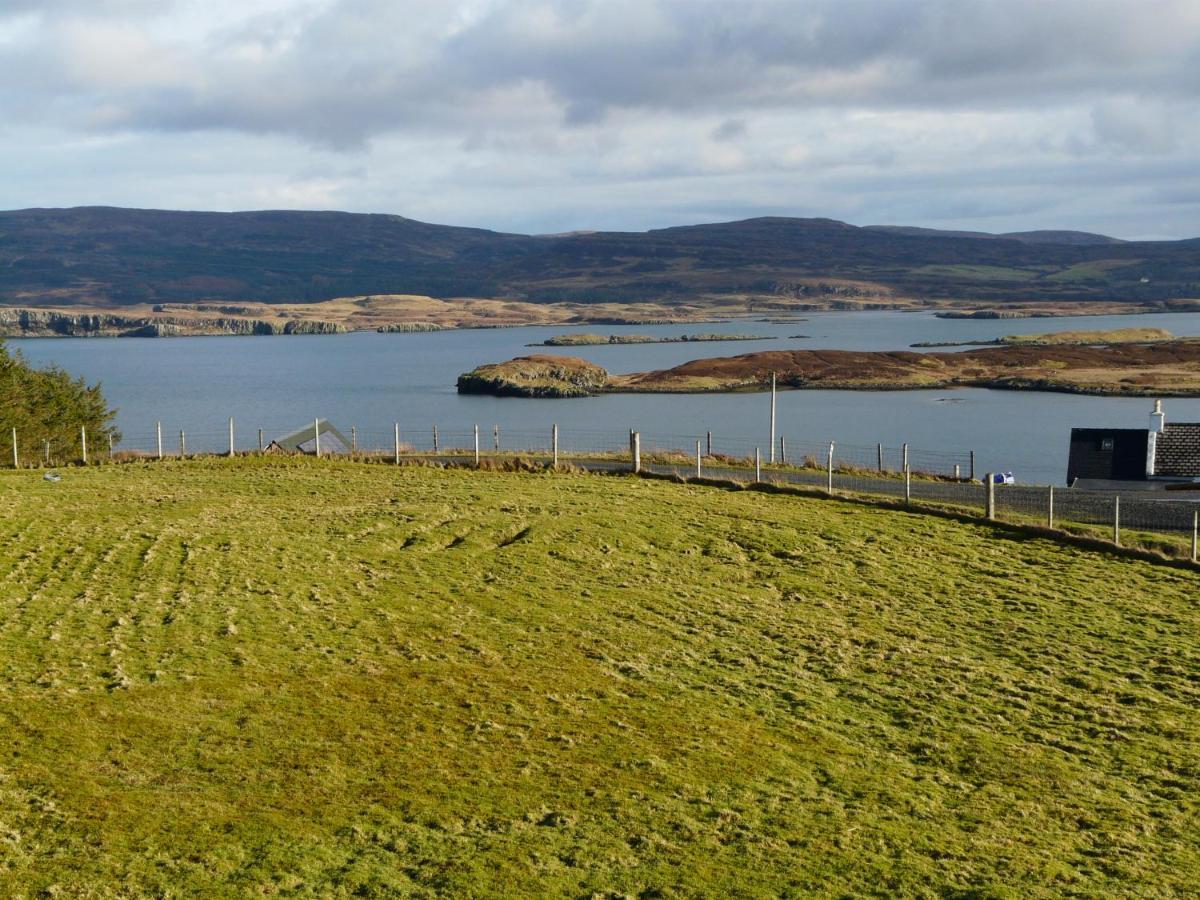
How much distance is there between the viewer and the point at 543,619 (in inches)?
896

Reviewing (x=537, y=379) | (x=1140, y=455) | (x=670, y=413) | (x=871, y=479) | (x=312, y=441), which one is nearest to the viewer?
(x=871, y=479)

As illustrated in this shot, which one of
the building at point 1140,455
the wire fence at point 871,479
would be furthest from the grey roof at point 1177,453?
the wire fence at point 871,479

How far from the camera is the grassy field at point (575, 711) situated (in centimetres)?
1270

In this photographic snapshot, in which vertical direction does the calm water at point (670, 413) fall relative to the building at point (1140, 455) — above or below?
below

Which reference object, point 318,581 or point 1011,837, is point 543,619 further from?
point 1011,837

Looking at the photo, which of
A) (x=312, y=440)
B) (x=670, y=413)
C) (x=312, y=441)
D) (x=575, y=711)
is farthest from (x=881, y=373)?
(x=575, y=711)

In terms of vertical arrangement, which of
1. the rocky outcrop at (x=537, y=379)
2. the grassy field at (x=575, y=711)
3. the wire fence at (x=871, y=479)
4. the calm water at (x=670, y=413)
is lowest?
the calm water at (x=670, y=413)

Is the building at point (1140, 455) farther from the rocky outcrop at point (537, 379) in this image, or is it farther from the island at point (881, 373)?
→ the rocky outcrop at point (537, 379)

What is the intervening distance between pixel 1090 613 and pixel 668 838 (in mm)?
15681

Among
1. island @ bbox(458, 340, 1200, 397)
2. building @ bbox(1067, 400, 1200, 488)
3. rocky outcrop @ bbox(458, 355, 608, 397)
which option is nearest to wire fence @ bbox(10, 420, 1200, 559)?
building @ bbox(1067, 400, 1200, 488)

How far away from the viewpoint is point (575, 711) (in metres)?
17.6

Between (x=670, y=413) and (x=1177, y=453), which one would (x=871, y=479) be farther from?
(x=670, y=413)

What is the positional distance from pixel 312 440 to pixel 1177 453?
124ft

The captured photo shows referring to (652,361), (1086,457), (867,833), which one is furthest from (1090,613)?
(652,361)
